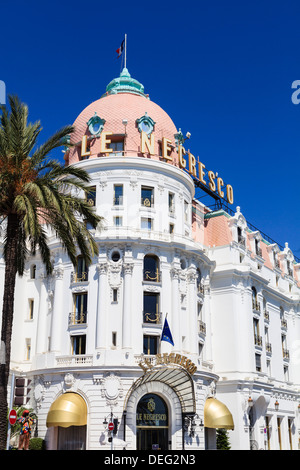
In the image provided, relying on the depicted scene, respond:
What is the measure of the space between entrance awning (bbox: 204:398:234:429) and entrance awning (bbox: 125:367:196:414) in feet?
9.48

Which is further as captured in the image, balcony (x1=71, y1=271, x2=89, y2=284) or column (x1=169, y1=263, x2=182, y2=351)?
balcony (x1=71, y1=271, x2=89, y2=284)

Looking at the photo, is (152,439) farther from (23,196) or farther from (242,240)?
(23,196)

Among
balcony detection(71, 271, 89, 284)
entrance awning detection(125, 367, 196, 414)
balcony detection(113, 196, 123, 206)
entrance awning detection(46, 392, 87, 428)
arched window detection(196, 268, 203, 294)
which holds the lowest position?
entrance awning detection(46, 392, 87, 428)


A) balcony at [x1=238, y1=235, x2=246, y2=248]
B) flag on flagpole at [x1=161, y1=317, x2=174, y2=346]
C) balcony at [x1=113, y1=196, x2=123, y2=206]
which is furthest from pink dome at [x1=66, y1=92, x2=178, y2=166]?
flag on flagpole at [x1=161, y1=317, x2=174, y2=346]

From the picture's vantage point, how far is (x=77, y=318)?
156 feet

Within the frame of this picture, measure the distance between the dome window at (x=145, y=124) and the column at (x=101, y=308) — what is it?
14256 mm

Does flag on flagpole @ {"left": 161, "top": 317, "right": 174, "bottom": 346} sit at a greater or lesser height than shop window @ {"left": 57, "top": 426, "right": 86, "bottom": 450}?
greater

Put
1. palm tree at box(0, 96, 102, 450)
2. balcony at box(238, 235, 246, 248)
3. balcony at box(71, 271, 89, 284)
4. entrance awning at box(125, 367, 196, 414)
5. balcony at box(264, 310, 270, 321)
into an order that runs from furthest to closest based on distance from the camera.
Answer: balcony at box(264, 310, 270, 321), balcony at box(238, 235, 246, 248), balcony at box(71, 271, 89, 284), entrance awning at box(125, 367, 196, 414), palm tree at box(0, 96, 102, 450)

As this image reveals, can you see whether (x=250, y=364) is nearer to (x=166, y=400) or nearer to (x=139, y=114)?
(x=166, y=400)

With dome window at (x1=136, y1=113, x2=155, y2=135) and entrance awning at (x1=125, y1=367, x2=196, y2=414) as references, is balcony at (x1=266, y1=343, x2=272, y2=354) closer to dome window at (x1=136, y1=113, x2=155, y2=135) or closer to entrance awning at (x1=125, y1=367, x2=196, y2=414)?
entrance awning at (x1=125, y1=367, x2=196, y2=414)

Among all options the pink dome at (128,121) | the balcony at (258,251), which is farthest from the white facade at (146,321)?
the balcony at (258,251)

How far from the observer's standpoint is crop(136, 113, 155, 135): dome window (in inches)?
2085
